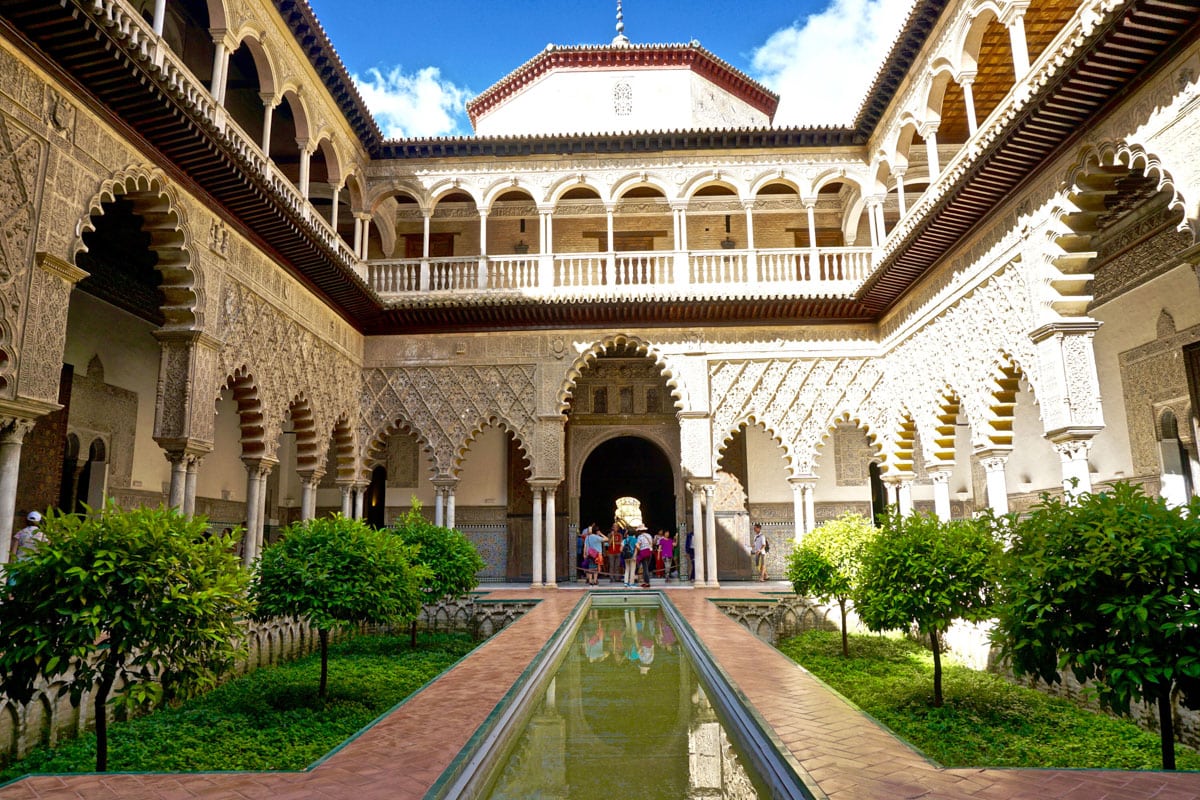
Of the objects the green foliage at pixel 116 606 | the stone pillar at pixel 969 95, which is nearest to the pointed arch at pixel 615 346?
the stone pillar at pixel 969 95

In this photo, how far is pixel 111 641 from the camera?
391cm

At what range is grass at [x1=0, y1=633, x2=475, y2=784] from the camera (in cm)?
465

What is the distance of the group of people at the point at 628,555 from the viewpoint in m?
13.5

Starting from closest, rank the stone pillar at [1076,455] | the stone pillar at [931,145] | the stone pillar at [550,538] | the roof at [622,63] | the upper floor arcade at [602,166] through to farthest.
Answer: the upper floor arcade at [602,166] → the stone pillar at [1076,455] → the stone pillar at [931,145] → the stone pillar at [550,538] → the roof at [622,63]

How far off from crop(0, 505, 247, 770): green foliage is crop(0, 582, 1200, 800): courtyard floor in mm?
734

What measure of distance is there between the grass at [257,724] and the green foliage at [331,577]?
0.62m

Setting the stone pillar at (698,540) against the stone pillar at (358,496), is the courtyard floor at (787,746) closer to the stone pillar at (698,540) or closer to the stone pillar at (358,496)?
the stone pillar at (698,540)

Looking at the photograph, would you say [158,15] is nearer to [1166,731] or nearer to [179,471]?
[179,471]

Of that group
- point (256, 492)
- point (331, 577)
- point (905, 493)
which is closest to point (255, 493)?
point (256, 492)

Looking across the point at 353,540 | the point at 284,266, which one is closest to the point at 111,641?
the point at 353,540

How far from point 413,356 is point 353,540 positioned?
7.13 meters

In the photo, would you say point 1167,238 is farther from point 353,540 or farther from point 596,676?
point 353,540

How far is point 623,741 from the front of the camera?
4176 millimetres

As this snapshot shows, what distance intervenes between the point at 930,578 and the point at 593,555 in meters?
8.51
